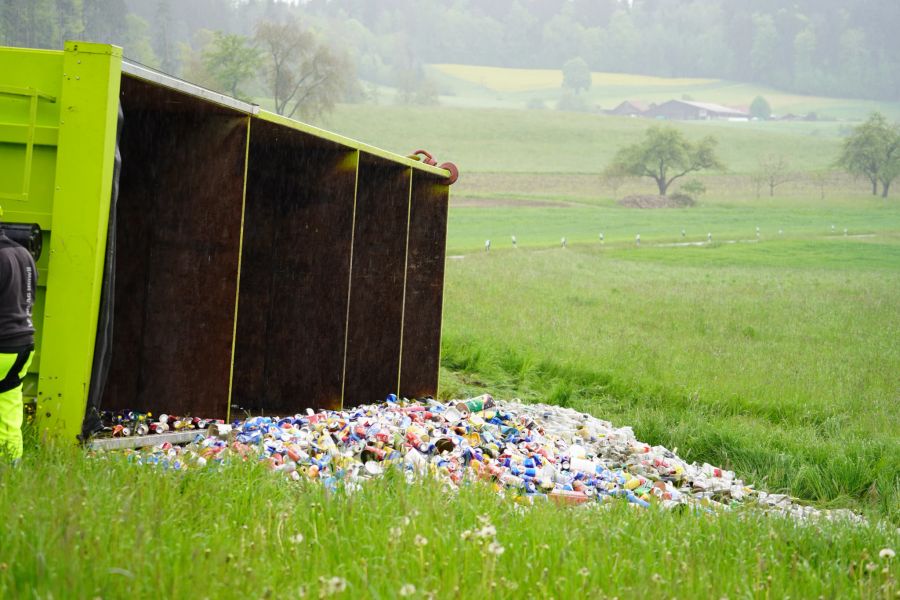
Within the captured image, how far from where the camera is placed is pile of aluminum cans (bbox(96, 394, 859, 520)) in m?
6.34

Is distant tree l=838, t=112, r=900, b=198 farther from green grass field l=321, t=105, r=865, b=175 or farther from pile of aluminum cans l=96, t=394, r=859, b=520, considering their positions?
pile of aluminum cans l=96, t=394, r=859, b=520

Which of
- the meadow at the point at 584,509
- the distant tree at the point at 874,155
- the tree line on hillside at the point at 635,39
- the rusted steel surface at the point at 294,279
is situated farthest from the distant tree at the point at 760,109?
the rusted steel surface at the point at 294,279

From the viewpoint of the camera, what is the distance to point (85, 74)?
567cm

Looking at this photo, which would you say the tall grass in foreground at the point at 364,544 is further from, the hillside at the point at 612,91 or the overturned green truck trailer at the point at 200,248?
the hillside at the point at 612,91

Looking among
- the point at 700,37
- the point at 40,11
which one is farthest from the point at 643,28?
the point at 40,11

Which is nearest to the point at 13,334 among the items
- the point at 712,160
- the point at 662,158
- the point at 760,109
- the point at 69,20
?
the point at 69,20

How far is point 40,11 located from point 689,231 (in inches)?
1973

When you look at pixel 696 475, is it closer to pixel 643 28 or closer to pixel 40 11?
pixel 40 11

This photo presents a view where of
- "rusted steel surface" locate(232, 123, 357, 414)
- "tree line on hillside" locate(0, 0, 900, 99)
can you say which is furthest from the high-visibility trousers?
"tree line on hillside" locate(0, 0, 900, 99)

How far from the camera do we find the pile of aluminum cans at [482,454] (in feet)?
20.8

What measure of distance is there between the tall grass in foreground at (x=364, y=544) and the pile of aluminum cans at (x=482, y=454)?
67cm

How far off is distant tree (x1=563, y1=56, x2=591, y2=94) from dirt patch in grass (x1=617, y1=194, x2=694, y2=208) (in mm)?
94661

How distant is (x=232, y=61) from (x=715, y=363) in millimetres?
70462

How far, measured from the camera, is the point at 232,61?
78.1 metres
